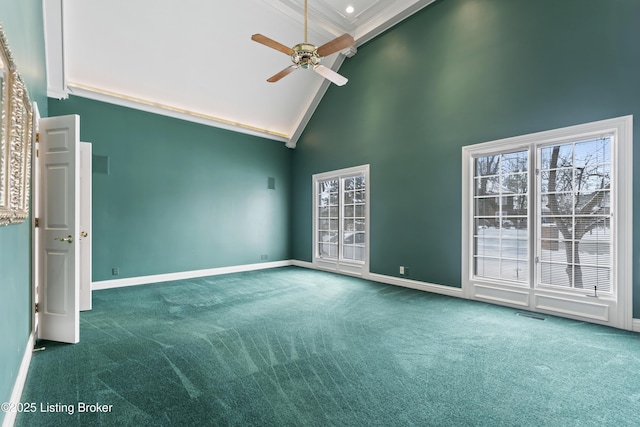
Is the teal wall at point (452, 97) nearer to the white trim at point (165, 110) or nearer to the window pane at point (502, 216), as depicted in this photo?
the window pane at point (502, 216)

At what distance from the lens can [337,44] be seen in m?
3.53

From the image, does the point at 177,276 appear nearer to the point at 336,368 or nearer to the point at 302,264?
the point at 302,264

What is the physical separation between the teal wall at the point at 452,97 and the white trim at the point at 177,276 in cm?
276

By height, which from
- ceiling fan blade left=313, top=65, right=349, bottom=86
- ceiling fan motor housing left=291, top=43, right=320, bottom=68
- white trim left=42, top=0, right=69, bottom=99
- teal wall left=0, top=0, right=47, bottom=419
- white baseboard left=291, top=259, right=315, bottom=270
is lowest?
white baseboard left=291, top=259, right=315, bottom=270

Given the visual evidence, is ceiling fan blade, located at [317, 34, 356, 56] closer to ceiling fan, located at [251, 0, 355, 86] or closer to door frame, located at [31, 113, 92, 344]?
ceiling fan, located at [251, 0, 355, 86]

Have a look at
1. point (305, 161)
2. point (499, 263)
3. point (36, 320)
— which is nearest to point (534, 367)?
point (499, 263)

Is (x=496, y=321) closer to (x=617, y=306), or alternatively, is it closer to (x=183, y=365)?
(x=617, y=306)

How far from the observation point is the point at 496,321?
370 centimetres

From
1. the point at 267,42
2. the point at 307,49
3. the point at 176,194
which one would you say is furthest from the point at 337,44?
the point at 176,194

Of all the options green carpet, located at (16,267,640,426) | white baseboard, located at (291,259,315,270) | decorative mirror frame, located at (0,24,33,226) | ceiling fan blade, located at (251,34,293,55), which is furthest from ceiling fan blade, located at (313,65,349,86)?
white baseboard, located at (291,259,315,270)

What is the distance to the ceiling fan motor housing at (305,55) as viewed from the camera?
367 cm

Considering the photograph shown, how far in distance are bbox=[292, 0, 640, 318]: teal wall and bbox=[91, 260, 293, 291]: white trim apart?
2.76 m

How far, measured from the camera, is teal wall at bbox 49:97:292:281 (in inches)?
213

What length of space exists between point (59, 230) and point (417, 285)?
4897mm
